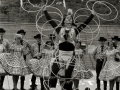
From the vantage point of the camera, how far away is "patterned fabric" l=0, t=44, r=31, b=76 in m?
13.0

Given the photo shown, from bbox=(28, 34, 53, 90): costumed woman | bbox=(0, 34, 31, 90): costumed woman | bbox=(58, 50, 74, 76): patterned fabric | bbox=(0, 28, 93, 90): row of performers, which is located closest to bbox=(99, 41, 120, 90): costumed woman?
bbox=(0, 28, 93, 90): row of performers

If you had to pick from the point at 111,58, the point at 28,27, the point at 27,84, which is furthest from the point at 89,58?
the point at 111,58

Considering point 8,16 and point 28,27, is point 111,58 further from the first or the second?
point 8,16

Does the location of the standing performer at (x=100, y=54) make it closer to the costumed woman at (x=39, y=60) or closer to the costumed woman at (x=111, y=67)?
the costumed woman at (x=111, y=67)

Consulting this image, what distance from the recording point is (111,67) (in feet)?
43.9

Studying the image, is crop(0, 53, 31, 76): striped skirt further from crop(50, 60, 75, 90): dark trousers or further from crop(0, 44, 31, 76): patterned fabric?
crop(50, 60, 75, 90): dark trousers

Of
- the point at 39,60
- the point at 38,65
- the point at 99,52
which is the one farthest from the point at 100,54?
the point at 38,65

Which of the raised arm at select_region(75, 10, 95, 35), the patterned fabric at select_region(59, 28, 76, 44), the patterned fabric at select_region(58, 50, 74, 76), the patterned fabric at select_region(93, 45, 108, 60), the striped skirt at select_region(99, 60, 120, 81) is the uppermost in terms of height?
the raised arm at select_region(75, 10, 95, 35)

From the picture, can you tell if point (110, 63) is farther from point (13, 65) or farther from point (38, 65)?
point (13, 65)

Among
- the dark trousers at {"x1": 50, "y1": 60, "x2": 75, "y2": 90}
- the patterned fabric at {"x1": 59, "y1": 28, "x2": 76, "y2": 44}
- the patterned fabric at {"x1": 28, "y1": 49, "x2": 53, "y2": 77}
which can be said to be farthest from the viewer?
the patterned fabric at {"x1": 28, "y1": 49, "x2": 53, "y2": 77}

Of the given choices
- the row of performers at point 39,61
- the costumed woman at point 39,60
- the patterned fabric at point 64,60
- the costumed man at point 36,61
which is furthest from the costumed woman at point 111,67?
the patterned fabric at point 64,60

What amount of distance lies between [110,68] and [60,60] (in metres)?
3.39

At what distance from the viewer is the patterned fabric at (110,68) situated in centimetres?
1309

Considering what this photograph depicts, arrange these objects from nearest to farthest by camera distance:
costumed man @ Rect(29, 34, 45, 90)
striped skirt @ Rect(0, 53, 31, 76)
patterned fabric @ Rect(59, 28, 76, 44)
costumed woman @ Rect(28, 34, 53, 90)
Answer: patterned fabric @ Rect(59, 28, 76, 44) < striped skirt @ Rect(0, 53, 31, 76) < costumed woman @ Rect(28, 34, 53, 90) < costumed man @ Rect(29, 34, 45, 90)
